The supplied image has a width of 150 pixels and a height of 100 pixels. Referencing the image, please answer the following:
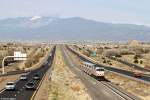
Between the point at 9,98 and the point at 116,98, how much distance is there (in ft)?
45.0

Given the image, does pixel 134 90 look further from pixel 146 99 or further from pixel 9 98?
pixel 9 98

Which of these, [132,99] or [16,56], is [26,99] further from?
[16,56]

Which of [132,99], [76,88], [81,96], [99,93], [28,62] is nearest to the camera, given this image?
[132,99]

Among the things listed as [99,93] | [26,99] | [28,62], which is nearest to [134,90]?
[99,93]

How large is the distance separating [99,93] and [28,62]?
4688 inches

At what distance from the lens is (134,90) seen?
224 feet

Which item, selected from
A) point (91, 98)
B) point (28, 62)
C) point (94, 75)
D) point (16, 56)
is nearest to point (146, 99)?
point (91, 98)

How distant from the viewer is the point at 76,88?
2630 inches

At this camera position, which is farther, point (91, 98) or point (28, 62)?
point (28, 62)

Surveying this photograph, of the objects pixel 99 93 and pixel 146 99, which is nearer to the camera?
pixel 146 99

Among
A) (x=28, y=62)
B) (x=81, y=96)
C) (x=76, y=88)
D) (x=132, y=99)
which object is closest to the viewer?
(x=132, y=99)

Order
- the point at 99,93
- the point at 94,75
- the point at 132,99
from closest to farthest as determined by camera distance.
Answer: the point at 132,99 < the point at 99,93 < the point at 94,75

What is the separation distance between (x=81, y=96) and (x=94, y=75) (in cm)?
3308

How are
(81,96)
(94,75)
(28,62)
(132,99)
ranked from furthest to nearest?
(28,62) < (94,75) < (81,96) < (132,99)
